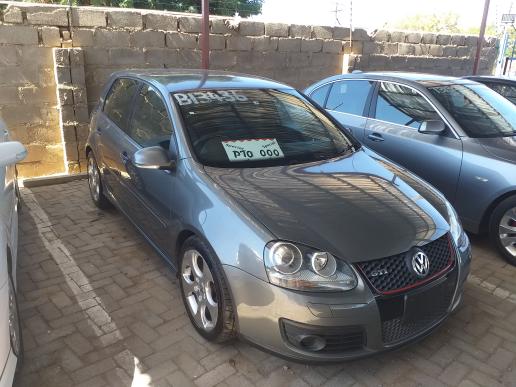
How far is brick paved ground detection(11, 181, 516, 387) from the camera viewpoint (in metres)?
2.60

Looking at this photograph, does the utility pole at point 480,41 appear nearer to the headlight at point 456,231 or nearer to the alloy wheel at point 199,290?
the headlight at point 456,231

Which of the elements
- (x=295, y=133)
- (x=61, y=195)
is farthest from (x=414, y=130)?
(x=61, y=195)

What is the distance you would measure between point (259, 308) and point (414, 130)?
303 centimetres

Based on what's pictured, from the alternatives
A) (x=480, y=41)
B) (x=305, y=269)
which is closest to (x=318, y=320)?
(x=305, y=269)

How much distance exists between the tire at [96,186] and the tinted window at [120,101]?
65 centimetres

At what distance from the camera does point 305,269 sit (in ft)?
7.65

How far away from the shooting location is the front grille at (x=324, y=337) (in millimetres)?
2297

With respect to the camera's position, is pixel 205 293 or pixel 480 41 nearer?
pixel 205 293

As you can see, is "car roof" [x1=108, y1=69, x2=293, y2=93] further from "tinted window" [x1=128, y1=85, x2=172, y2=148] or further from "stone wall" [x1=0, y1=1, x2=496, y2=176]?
"stone wall" [x1=0, y1=1, x2=496, y2=176]

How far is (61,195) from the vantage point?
546 cm

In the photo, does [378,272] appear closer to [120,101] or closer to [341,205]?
[341,205]

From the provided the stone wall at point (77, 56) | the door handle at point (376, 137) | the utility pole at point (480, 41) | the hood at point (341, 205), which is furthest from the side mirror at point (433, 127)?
the utility pole at point (480, 41)

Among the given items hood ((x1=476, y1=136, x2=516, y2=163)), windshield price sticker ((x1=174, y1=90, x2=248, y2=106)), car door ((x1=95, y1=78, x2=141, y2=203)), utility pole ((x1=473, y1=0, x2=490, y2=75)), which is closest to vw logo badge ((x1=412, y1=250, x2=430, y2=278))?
windshield price sticker ((x1=174, y1=90, x2=248, y2=106))

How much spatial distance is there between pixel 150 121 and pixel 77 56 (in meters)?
2.79
